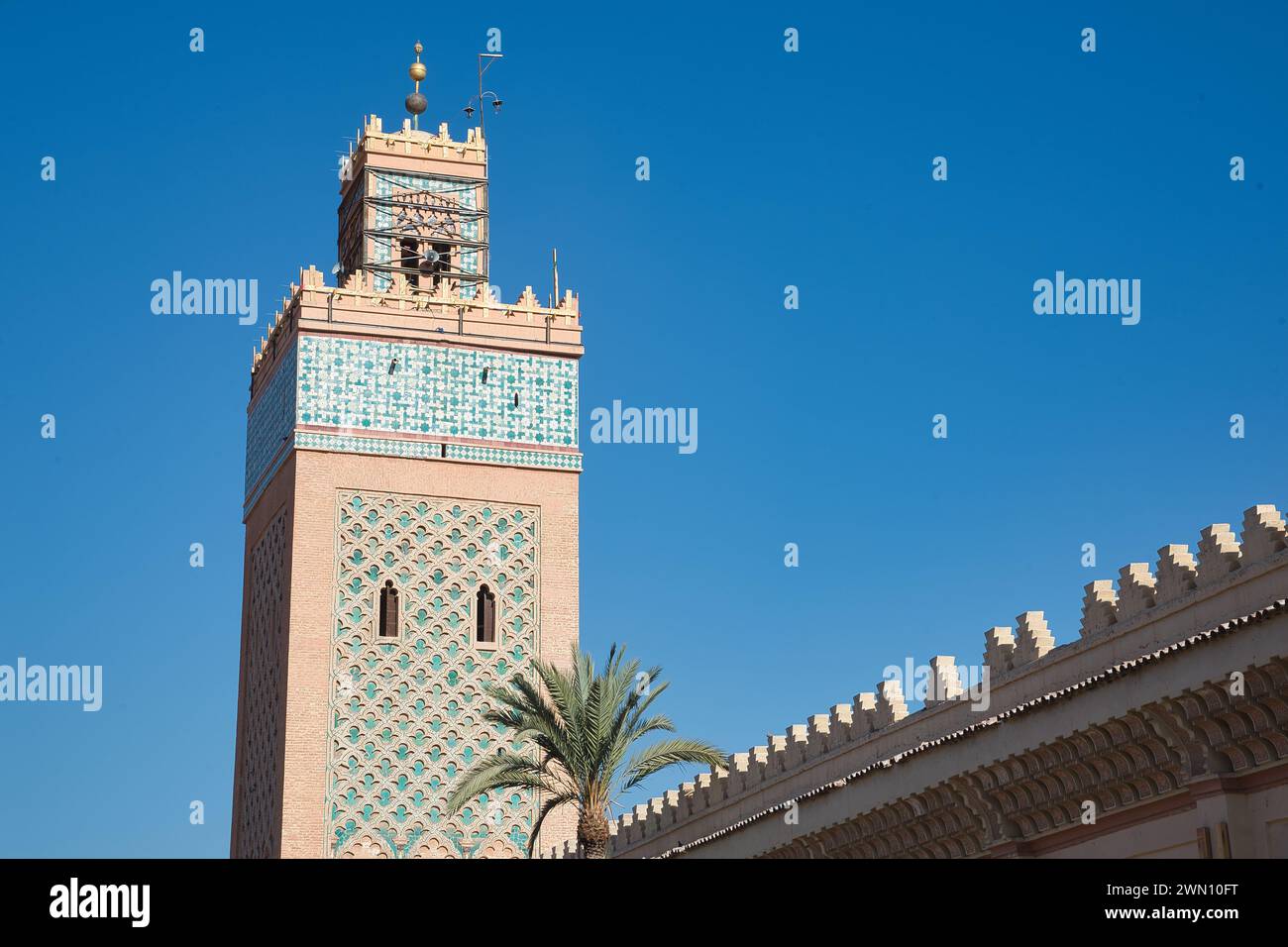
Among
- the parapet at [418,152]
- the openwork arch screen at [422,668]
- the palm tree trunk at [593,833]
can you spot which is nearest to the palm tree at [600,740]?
the palm tree trunk at [593,833]

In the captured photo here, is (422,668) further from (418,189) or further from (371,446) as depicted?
(418,189)

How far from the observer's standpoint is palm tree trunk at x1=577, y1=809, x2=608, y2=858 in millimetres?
23656

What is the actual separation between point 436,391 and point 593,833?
10946 mm

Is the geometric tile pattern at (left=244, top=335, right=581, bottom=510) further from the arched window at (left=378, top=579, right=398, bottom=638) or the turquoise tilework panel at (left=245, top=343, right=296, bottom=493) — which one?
the arched window at (left=378, top=579, right=398, bottom=638)

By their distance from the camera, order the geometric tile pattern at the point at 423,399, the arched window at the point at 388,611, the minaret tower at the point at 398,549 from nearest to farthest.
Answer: the minaret tower at the point at 398,549
the arched window at the point at 388,611
the geometric tile pattern at the point at 423,399

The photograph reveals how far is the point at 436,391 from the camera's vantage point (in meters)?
32.8

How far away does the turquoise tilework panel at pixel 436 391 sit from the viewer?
3231 cm

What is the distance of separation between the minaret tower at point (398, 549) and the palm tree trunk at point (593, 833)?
6.90 m

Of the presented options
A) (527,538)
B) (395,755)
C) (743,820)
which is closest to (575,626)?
(527,538)

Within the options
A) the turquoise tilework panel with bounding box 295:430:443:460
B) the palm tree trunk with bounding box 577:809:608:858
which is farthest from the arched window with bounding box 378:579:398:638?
the palm tree trunk with bounding box 577:809:608:858

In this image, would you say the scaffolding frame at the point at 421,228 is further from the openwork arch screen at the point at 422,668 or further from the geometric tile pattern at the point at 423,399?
the openwork arch screen at the point at 422,668
